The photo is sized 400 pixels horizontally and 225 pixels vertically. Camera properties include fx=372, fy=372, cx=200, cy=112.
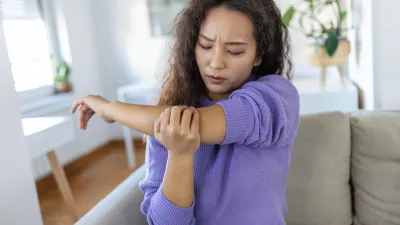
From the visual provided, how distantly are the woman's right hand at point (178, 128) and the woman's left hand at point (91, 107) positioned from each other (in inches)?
6.6

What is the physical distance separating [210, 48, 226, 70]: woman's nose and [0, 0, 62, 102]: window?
2.34 meters

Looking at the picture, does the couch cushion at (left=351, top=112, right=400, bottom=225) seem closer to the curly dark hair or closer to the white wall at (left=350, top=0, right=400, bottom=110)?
the white wall at (left=350, top=0, right=400, bottom=110)

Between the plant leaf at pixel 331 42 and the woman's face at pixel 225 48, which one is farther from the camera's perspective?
the plant leaf at pixel 331 42

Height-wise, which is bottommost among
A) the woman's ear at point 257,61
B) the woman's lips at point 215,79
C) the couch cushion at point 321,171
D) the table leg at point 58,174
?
the table leg at point 58,174

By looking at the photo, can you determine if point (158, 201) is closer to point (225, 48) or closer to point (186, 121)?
point (186, 121)

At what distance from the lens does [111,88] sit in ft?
12.1

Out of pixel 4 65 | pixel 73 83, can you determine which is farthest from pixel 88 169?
pixel 4 65

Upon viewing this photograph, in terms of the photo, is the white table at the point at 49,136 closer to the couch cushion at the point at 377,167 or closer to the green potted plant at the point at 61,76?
the green potted plant at the point at 61,76

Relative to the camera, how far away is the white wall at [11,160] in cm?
135

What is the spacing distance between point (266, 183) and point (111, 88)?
10.2 ft

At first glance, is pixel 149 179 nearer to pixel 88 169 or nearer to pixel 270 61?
pixel 270 61

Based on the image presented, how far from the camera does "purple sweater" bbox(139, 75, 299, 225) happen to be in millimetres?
678

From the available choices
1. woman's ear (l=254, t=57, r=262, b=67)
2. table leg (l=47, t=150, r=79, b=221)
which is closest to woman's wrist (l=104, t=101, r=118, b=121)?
woman's ear (l=254, t=57, r=262, b=67)

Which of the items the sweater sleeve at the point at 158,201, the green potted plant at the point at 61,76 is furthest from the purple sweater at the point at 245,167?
the green potted plant at the point at 61,76
